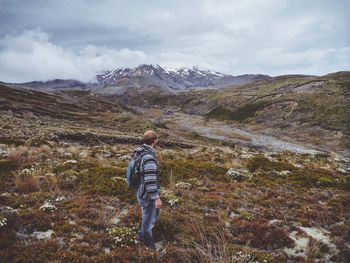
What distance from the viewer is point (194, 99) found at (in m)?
167

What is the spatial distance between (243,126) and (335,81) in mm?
40389

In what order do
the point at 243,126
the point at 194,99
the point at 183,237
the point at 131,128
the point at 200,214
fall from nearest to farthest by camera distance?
the point at 183,237 → the point at 200,214 → the point at 131,128 → the point at 243,126 → the point at 194,99

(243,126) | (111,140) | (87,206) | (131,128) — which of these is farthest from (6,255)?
(243,126)

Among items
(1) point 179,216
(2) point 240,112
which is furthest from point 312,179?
(2) point 240,112

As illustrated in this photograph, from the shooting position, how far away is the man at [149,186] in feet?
28.8

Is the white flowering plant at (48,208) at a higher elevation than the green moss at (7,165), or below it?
below

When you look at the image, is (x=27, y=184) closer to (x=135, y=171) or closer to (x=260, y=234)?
(x=135, y=171)

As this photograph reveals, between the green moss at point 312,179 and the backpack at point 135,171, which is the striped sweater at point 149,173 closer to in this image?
the backpack at point 135,171

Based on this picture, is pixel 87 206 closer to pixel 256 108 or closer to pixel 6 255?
pixel 6 255

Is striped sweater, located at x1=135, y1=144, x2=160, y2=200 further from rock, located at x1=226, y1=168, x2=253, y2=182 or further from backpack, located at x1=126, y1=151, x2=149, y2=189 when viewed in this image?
rock, located at x1=226, y1=168, x2=253, y2=182

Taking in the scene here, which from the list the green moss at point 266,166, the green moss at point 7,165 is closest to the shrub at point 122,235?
the green moss at point 7,165

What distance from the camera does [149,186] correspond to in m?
8.78

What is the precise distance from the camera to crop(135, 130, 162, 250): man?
28.8 ft

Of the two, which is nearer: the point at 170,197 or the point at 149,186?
the point at 149,186
